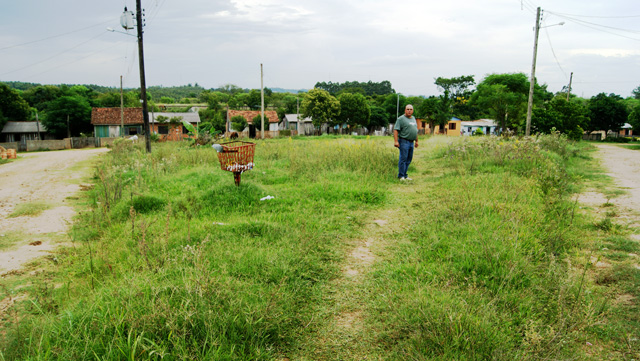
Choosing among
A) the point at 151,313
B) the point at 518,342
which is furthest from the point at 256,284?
the point at 518,342

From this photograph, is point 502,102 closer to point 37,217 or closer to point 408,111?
point 408,111

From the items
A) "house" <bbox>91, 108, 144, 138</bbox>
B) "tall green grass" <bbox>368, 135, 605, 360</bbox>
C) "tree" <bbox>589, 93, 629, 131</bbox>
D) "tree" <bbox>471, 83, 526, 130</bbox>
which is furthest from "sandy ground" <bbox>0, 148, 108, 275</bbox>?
"tree" <bbox>589, 93, 629, 131</bbox>

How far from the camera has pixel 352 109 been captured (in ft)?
178

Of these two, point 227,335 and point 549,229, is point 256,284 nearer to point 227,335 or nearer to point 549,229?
point 227,335

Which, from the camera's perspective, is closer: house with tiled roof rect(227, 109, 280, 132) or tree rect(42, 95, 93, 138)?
tree rect(42, 95, 93, 138)

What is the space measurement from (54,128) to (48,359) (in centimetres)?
5473

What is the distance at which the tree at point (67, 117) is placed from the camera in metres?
44.7

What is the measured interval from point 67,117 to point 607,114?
73.9 metres

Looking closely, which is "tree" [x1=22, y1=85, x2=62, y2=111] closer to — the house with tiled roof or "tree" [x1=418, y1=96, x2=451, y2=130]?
the house with tiled roof

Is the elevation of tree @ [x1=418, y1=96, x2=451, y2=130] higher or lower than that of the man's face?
higher

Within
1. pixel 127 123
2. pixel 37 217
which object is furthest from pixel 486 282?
pixel 127 123

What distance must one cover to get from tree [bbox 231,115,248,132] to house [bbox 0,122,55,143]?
79.6 ft

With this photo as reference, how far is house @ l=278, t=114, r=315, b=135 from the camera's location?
2421 inches

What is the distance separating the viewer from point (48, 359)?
2176mm
